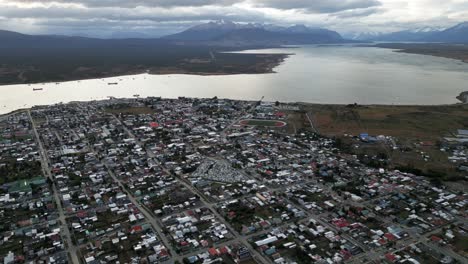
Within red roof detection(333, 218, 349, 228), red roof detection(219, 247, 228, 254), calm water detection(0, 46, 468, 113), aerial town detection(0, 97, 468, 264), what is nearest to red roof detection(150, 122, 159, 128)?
aerial town detection(0, 97, 468, 264)

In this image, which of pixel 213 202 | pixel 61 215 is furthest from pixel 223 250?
pixel 61 215

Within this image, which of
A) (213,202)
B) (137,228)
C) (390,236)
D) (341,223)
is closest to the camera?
(390,236)

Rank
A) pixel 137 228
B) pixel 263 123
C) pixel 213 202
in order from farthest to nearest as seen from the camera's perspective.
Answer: pixel 263 123
pixel 213 202
pixel 137 228

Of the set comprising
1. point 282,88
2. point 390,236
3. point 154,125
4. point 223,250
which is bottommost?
point 223,250

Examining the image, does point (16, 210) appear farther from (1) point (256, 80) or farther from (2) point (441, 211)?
(1) point (256, 80)

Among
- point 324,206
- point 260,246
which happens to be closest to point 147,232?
point 260,246

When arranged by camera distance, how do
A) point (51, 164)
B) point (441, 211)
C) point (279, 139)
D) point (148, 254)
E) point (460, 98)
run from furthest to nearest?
point (460, 98) → point (279, 139) → point (51, 164) → point (441, 211) → point (148, 254)

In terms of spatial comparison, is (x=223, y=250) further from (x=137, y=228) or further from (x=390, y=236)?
(x=390, y=236)

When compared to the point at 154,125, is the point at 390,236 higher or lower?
lower
